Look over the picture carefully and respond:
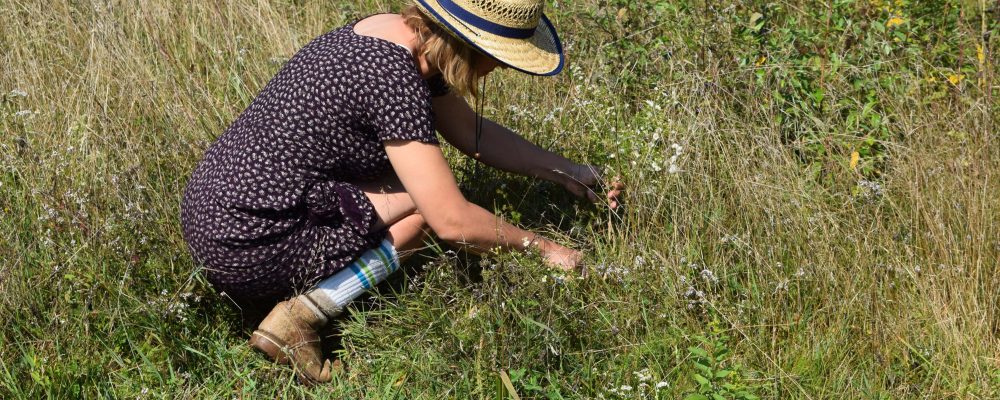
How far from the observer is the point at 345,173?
306cm

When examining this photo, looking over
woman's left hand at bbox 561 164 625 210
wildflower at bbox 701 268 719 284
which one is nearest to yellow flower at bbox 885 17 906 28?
woman's left hand at bbox 561 164 625 210

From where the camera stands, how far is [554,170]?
3.42m

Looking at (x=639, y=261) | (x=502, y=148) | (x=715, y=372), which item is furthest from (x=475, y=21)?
(x=715, y=372)

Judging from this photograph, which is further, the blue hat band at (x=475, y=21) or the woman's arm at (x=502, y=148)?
the woman's arm at (x=502, y=148)

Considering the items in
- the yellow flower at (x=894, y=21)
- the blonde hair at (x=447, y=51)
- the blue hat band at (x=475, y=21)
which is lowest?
the yellow flower at (x=894, y=21)

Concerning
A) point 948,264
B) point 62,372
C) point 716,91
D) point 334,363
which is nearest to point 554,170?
Result: point 716,91

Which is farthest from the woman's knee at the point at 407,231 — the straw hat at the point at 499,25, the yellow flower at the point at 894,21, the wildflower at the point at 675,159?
the yellow flower at the point at 894,21

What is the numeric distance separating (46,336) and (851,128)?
2.73 m

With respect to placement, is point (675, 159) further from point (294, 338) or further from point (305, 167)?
point (294, 338)

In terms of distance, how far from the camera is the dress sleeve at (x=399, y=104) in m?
2.79

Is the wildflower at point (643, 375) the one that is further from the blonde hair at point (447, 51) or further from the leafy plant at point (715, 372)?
the blonde hair at point (447, 51)

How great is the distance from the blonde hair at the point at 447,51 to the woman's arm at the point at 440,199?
0.21 meters

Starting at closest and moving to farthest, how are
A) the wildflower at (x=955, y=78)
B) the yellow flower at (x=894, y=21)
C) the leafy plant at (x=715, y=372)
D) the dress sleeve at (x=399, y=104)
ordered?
the leafy plant at (x=715, y=372), the dress sleeve at (x=399, y=104), the wildflower at (x=955, y=78), the yellow flower at (x=894, y=21)

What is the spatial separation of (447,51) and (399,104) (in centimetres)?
20
